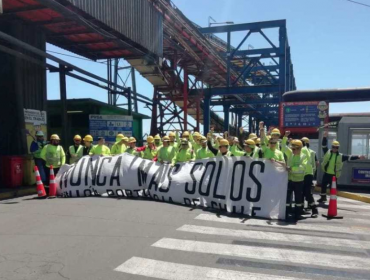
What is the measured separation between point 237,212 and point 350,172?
6510mm

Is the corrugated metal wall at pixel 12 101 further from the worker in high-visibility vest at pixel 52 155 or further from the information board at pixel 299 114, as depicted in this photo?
the information board at pixel 299 114

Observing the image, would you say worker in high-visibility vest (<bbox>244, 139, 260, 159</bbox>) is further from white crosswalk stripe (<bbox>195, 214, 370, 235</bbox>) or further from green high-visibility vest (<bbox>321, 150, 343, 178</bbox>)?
green high-visibility vest (<bbox>321, 150, 343, 178</bbox>)

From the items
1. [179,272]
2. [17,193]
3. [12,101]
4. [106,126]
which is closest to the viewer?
[179,272]

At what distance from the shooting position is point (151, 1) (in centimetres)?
1673

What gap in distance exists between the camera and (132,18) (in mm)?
15117

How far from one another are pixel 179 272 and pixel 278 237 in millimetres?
2391

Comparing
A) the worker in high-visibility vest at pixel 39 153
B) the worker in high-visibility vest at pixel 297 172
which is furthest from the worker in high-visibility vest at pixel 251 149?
the worker in high-visibility vest at pixel 39 153

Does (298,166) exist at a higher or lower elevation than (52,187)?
higher

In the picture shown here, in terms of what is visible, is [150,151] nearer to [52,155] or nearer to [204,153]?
[204,153]

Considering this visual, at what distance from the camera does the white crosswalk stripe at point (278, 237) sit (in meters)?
5.86

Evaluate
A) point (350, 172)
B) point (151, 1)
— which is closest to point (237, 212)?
point (350, 172)

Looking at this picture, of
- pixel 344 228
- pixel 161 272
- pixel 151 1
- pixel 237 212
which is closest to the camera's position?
pixel 161 272

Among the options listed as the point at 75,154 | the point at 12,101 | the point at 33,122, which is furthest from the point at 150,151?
the point at 12,101

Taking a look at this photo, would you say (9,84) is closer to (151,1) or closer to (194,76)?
(151,1)
